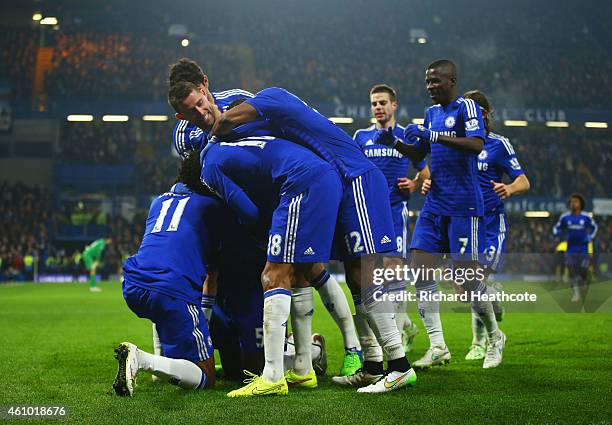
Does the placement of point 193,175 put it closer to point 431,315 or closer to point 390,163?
point 431,315

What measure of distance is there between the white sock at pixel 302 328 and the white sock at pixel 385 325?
16.4 inches

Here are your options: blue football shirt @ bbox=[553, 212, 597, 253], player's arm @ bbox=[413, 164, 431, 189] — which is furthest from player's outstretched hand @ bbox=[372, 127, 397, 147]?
blue football shirt @ bbox=[553, 212, 597, 253]

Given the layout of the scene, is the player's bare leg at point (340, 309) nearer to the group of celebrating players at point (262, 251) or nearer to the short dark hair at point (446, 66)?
the group of celebrating players at point (262, 251)

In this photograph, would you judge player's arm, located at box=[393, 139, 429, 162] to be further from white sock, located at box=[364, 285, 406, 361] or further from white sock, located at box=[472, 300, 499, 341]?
white sock, located at box=[364, 285, 406, 361]

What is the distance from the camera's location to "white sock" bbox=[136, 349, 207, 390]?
13.2 feet

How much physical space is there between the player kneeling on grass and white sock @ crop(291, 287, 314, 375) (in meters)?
0.54

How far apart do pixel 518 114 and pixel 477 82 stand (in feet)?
12.6

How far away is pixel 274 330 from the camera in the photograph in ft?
13.9

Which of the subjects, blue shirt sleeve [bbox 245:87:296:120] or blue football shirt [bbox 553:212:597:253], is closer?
blue shirt sleeve [bbox 245:87:296:120]

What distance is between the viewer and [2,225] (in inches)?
1261

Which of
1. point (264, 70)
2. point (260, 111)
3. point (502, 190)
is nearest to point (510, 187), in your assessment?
point (502, 190)

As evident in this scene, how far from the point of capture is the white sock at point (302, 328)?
4.63m

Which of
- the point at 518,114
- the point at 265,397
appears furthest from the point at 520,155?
the point at 265,397

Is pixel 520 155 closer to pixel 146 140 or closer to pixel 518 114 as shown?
pixel 518 114
